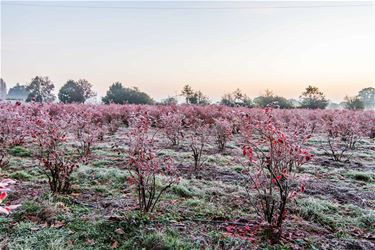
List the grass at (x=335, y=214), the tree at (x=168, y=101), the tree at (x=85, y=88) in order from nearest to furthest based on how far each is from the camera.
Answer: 1. the grass at (x=335, y=214)
2. the tree at (x=168, y=101)
3. the tree at (x=85, y=88)

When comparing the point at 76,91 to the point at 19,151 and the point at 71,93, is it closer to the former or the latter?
the point at 71,93

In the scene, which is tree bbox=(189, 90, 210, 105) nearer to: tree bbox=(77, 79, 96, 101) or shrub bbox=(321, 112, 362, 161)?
tree bbox=(77, 79, 96, 101)

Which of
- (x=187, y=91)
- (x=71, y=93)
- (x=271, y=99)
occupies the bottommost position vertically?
(x=271, y=99)

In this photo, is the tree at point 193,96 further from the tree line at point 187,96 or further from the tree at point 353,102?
the tree at point 353,102

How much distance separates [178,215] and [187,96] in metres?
19.7

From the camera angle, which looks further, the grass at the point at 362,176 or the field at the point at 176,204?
the grass at the point at 362,176

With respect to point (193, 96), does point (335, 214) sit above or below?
below

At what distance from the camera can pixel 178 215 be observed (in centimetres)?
287

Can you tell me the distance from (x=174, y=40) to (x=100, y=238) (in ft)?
39.4

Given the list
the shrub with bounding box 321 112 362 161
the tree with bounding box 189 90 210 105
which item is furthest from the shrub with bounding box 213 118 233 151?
the tree with bounding box 189 90 210 105

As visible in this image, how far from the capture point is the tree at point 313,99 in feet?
76.0

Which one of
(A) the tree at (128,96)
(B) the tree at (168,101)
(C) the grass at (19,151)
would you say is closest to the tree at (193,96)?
(B) the tree at (168,101)

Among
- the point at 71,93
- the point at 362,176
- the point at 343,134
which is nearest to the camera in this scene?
the point at 362,176

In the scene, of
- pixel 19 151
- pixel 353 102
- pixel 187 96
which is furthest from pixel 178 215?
pixel 353 102
